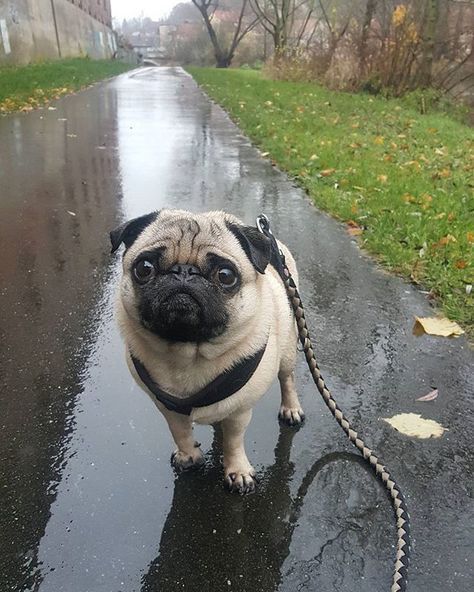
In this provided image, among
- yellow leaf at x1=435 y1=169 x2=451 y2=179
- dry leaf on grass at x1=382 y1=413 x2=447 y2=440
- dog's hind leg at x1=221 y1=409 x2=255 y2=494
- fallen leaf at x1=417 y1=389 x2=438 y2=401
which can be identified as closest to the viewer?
dog's hind leg at x1=221 y1=409 x2=255 y2=494

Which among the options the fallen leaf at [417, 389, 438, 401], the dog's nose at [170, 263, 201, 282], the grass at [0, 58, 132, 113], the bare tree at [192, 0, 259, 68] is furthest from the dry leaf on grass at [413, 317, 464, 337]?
the bare tree at [192, 0, 259, 68]

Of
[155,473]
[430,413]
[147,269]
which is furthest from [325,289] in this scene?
[147,269]

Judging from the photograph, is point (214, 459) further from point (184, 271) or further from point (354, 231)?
point (354, 231)

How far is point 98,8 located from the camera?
4591 cm

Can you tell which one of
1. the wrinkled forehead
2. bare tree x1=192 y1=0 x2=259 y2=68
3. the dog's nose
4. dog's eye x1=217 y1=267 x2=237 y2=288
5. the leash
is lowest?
bare tree x1=192 y1=0 x2=259 y2=68

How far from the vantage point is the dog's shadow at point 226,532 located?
2119mm

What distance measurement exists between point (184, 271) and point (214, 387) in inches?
19.3

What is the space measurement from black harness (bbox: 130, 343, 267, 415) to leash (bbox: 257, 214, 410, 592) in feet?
1.90

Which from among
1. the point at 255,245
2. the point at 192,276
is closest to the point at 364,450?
the point at 255,245

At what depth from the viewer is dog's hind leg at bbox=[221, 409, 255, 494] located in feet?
8.24

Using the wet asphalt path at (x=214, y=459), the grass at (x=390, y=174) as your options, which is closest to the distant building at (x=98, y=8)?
the grass at (x=390, y=174)

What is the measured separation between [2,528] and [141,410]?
94cm

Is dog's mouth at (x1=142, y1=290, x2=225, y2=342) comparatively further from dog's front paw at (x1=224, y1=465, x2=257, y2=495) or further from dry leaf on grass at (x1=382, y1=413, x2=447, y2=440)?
dry leaf on grass at (x1=382, y1=413, x2=447, y2=440)

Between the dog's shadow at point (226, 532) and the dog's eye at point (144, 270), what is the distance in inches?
40.9
